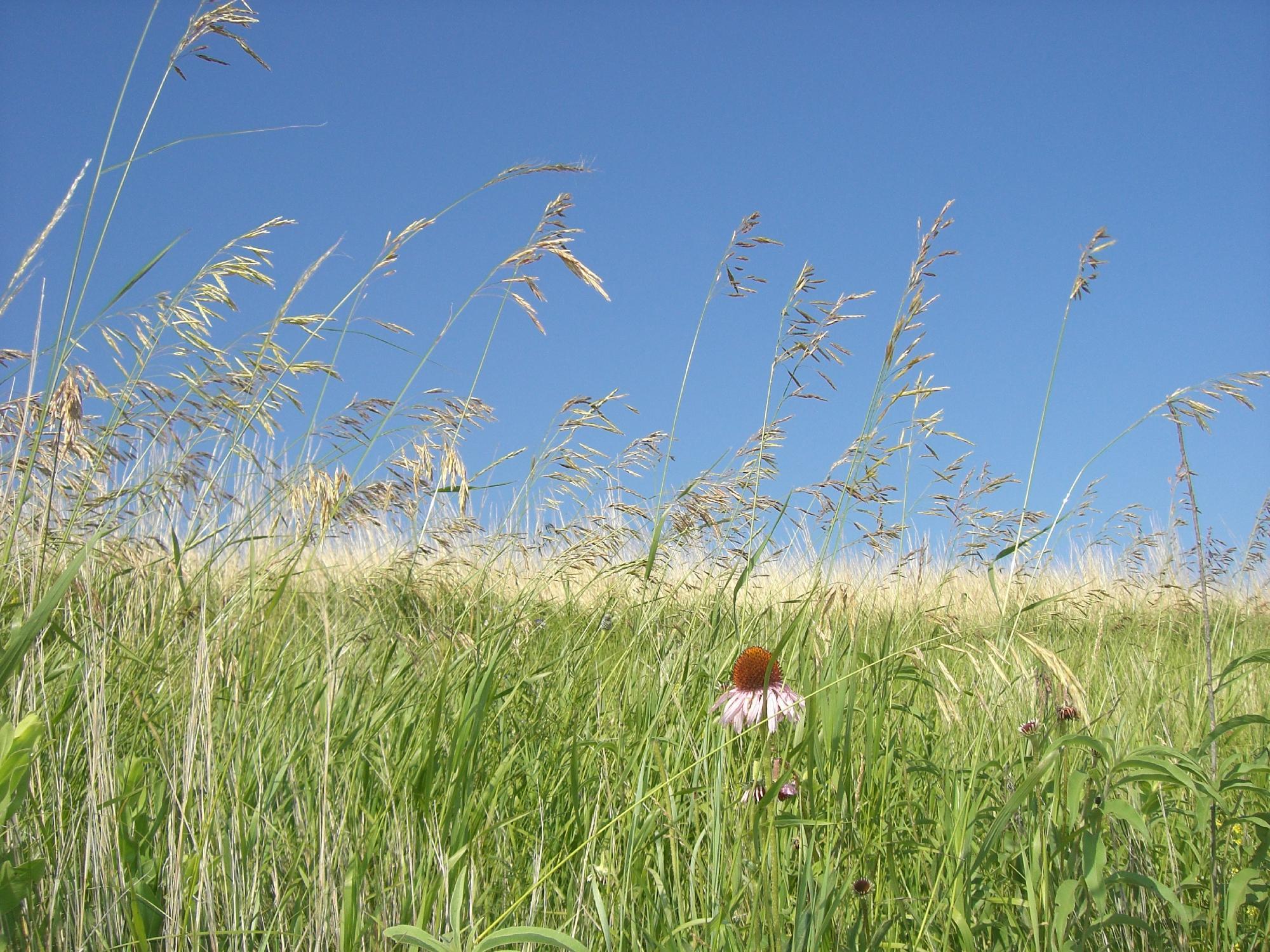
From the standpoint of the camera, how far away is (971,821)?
1.50 meters

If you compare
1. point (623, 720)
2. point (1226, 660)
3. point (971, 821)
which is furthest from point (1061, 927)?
point (1226, 660)

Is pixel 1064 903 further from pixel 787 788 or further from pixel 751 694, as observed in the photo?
pixel 751 694

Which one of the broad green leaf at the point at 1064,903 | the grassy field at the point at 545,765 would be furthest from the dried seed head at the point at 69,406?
the broad green leaf at the point at 1064,903

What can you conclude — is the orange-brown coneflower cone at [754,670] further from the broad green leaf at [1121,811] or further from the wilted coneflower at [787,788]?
the broad green leaf at [1121,811]

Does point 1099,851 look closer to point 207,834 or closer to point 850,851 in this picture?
point 850,851

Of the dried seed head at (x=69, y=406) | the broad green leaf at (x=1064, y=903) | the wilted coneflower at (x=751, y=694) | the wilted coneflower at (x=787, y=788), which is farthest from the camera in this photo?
the dried seed head at (x=69, y=406)

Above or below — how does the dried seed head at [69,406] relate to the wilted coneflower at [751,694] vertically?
above

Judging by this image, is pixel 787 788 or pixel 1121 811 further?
pixel 787 788

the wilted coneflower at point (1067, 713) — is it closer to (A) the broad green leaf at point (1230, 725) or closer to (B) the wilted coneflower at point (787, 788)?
(A) the broad green leaf at point (1230, 725)

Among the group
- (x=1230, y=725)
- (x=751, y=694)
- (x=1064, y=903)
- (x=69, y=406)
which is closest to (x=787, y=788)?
(x=751, y=694)

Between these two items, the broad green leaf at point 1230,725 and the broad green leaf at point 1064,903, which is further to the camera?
the broad green leaf at point 1230,725

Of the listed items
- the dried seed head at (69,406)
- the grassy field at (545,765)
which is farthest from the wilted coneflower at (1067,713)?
the dried seed head at (69,406)

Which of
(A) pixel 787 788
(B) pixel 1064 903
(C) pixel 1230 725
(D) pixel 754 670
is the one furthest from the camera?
(D) pixel 754 670

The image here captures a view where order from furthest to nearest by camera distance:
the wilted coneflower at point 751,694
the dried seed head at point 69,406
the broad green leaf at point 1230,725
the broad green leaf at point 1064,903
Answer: the dried seed head at point 69,406 < the wilted coneflower at point 751,694 < the broad green leaf at point 1230,725 < the broad green leaf at point 1064,903
